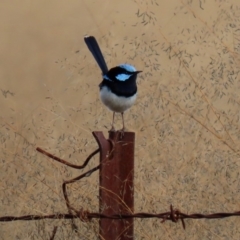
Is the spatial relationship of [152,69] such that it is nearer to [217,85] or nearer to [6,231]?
[217,85]

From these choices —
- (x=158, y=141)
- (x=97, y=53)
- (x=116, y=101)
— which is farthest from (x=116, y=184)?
(x=97, y=53)

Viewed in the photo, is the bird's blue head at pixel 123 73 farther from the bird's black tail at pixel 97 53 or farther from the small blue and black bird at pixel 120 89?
the bird's black tail at pixel 97 53

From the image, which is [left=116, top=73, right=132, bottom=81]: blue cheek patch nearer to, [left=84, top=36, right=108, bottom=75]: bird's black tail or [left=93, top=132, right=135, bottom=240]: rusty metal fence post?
[left=84, top=36, right=108, bottom=75]: bird's black tail

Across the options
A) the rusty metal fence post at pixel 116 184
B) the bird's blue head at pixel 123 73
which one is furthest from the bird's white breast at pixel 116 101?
the rusty metal fence post at pixel 116 184

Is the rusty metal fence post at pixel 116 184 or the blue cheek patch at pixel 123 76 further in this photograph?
the blue cheek patch at pixel 123 76

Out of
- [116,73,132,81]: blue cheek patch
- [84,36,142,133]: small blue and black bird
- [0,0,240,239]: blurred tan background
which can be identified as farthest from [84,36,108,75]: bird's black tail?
[116,73,132,81]: blue cheek patch

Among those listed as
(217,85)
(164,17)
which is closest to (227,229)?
(217,85)

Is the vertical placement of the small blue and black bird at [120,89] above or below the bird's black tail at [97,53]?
below
